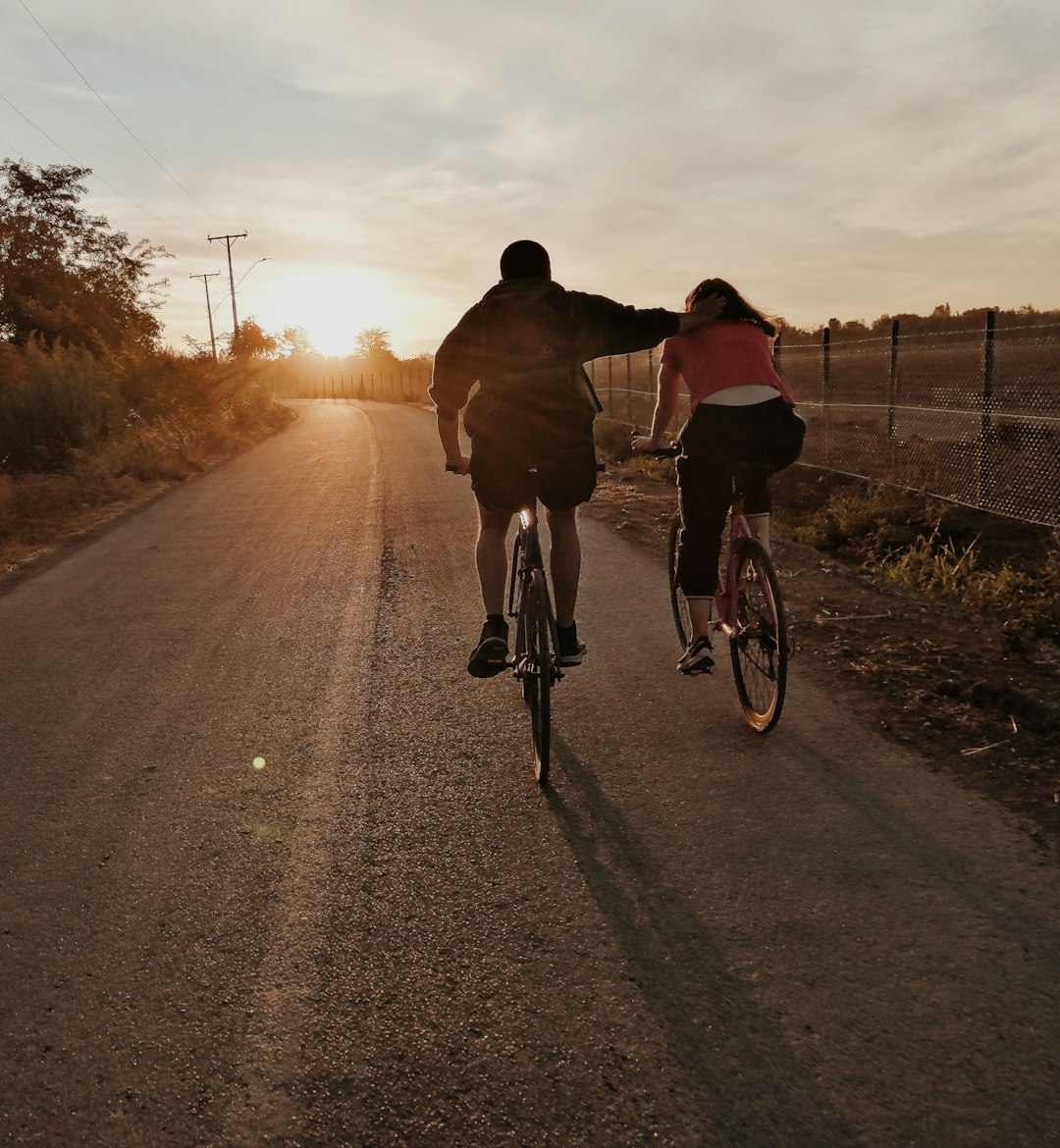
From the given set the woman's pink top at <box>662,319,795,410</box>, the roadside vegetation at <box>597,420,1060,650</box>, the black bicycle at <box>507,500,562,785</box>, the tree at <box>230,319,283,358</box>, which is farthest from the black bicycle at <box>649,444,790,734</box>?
the tree at <box>230,319,283,358</box>

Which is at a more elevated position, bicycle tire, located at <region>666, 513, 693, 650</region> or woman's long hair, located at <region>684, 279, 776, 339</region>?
woman's long hair, located at <region>684, 279, 776, 339</region>

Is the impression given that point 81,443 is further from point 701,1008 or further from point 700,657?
point 701,1008

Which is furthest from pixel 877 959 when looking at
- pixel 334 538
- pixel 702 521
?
pixel 334 538

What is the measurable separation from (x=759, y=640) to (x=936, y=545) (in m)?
5.36

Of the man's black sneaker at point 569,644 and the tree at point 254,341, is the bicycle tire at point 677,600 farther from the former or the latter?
the tree at point 254,341

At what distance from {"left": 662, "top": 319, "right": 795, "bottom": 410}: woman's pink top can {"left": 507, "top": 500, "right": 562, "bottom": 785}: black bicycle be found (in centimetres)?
94

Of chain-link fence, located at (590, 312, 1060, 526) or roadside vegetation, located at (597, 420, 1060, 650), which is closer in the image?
roadside vegetation, located at (597, 420, 1060, 650)

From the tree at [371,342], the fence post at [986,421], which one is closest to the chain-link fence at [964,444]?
the fence post at [986,421]

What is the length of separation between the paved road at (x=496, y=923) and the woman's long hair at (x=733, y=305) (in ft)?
5.76

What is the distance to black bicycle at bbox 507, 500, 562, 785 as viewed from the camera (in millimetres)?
3824

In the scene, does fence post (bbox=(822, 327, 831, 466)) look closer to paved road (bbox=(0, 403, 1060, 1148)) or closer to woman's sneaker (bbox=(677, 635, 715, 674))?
paved road (bbox=(0, 403, 1060, 1148))

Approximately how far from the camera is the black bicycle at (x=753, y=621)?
4035 mm

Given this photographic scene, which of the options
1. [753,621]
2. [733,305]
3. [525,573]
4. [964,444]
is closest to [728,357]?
[733,305]

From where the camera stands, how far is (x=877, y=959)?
264cm
